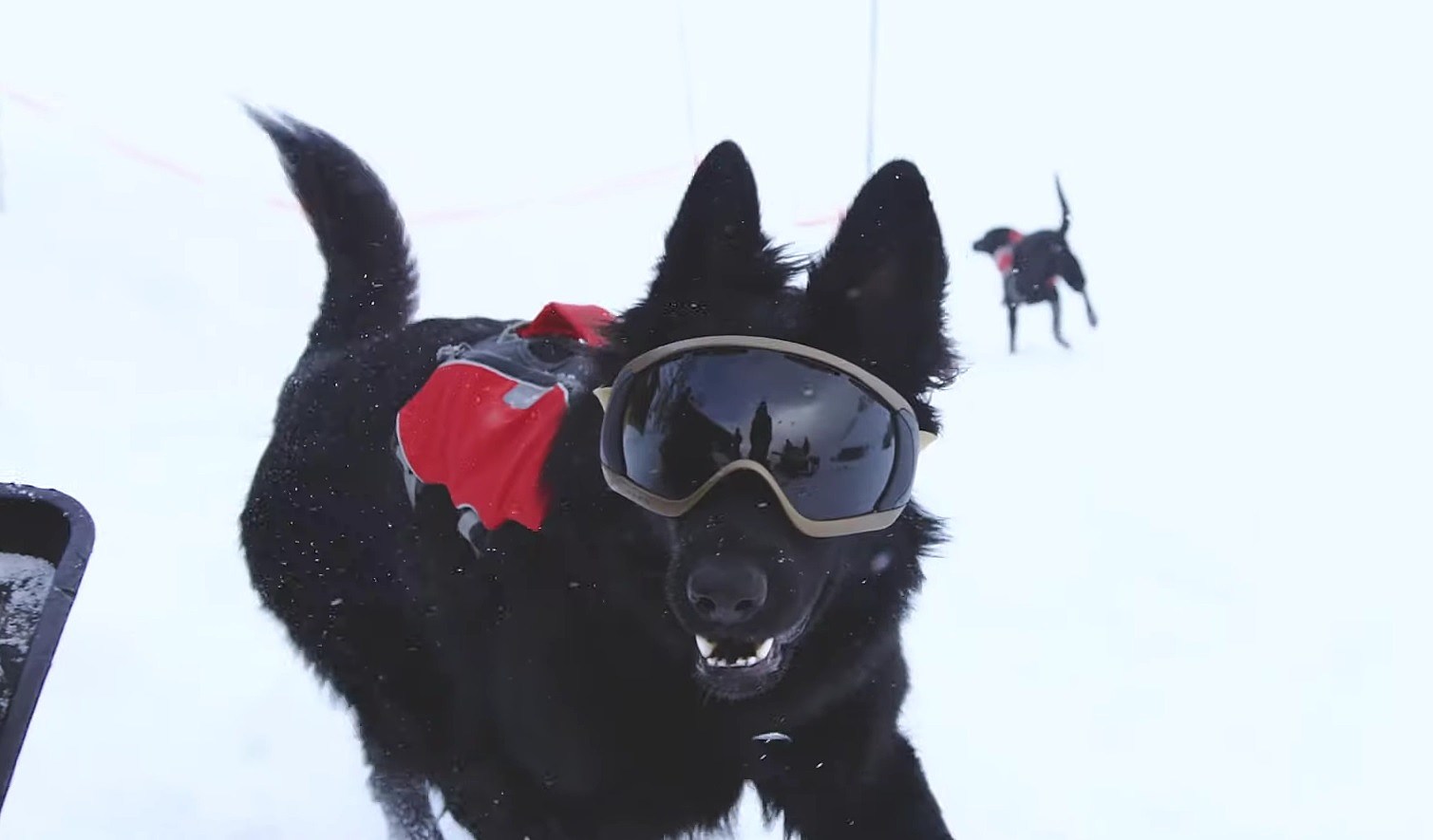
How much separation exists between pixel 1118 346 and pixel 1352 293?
1.97m

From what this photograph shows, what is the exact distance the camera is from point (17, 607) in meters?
1.49

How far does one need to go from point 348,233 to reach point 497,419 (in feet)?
3.14

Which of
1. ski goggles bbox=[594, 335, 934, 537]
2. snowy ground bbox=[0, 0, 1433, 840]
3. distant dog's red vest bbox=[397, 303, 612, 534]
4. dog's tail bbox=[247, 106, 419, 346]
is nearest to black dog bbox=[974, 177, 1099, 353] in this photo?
snowy ground bbox=[0, 0, 1433, 840]

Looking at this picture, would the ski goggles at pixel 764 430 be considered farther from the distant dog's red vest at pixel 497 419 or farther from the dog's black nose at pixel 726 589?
the distant dog's red vest at pixel 497 419

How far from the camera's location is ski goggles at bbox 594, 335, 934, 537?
1.89 m

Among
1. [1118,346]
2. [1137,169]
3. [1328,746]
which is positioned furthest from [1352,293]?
[1328,746]

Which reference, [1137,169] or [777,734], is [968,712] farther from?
[1137,169]

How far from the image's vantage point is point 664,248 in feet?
6.66

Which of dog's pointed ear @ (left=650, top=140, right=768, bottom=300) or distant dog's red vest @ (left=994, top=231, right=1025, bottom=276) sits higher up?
dog's pointed ear @ (left=650, top=140, right=768, bottom=300)

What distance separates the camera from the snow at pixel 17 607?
1358 millimetres

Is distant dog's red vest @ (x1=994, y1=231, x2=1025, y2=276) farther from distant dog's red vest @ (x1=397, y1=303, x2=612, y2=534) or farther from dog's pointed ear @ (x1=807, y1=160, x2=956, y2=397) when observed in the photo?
dog's pointed ear @ (x1=807, y1=160, x2=956, y2=397)

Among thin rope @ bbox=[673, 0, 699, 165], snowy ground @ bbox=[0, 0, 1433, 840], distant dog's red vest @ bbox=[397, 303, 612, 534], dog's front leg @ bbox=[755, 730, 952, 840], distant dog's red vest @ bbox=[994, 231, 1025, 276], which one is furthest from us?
distant dog's red vest @ bbox=[994, 231, 1025, 276]

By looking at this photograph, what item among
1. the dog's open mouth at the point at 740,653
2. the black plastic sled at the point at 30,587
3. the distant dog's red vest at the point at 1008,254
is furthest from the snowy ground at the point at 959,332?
the black plastic sled at the point at 30,587

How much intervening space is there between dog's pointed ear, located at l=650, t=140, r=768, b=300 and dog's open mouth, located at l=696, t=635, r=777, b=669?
586 mm
